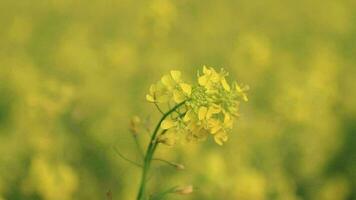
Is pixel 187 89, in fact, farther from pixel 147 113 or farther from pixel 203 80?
pixel 147 113

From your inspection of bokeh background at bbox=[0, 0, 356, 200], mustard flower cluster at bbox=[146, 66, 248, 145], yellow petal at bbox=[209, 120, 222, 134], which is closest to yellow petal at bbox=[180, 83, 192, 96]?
mustard flower cluster at bbox=[146, 66, 248, 145]

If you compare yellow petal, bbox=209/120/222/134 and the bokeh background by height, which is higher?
the bokeh background

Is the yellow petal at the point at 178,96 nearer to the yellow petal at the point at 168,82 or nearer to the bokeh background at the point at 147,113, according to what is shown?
the yellow petal at the point at 168,82

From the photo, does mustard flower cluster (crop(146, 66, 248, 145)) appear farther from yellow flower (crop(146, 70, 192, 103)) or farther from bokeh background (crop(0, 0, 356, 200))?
bokeh background (crop(0, 0, 356, 200))

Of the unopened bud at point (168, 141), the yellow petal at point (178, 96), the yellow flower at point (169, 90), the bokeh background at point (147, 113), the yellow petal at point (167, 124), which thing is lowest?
the unopened bud at point (168, 141)

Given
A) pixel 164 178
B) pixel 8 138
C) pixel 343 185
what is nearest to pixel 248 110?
pixel 343 185

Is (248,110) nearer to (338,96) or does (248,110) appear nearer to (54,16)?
(338,96)

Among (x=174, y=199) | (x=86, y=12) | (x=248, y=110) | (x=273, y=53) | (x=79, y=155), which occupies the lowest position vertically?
(x=174, y=199)

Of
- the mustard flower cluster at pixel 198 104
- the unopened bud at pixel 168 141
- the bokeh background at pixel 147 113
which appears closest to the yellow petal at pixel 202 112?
the mustard flower cluster at pixel 198 104
